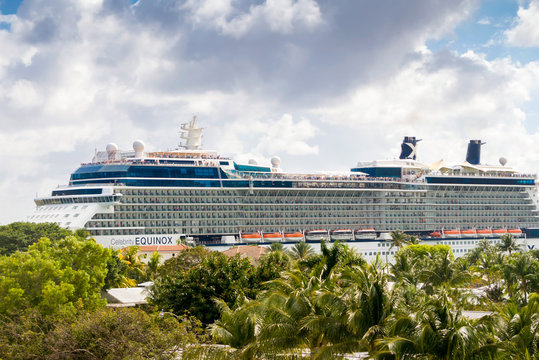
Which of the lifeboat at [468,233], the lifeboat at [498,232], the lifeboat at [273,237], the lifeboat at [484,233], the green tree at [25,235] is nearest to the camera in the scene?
the green tree at [25,235]

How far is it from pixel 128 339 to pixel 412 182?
245 feet

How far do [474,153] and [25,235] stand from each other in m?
69.9

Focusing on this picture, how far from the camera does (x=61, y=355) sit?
77.9 ft

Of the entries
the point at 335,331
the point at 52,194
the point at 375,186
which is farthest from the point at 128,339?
the point at 375,186

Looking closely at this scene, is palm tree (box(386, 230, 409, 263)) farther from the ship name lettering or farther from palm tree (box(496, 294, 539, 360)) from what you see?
palm tree (box(496, 294, 539, 360))

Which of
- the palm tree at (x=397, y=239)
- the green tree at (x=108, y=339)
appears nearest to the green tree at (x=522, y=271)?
the green tree at (x=108, y=339)

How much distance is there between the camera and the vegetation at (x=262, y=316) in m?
17.9

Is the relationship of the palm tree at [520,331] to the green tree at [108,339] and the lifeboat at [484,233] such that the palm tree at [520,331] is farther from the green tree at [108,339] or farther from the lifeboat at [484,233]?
the lifeboat at [484,233]

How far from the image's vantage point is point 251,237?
3172 inches

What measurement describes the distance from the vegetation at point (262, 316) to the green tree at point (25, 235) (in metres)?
29.0

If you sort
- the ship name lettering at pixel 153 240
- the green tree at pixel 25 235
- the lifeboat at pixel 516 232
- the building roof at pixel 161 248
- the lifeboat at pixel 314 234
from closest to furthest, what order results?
1. the green tree at pixel 25 235
2. the building roof at pixel 161 248
3. the ship name lettering at pixel 153 240
4. the lifeboat at pixel 314 234
5. the lifeboat at pixel 516 232

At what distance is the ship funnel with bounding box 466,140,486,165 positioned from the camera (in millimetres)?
105188

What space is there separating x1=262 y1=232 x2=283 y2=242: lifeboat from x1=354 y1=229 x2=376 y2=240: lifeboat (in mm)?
11443

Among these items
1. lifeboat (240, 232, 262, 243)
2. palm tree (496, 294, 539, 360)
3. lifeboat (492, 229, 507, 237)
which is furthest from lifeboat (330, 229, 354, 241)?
palm tree (496, 294, 539, 360)
